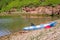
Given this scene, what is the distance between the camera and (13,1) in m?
112

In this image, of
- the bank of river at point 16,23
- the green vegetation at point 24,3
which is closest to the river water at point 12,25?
the bank of river at point 16,23

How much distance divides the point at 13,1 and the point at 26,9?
25620mm

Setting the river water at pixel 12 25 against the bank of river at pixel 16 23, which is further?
the bank of river at pixel 16 23

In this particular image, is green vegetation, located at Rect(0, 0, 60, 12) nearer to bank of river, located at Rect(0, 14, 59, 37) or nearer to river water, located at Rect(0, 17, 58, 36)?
bank of river, located at Rect(0, 14, 59, 37)

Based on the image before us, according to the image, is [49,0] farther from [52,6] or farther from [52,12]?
[52,12]

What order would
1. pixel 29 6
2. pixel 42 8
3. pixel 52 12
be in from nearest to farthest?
pixel 52 12
pixel 42 8
pixel 29 6

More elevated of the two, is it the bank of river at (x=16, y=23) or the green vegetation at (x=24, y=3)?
the bank of river at (x=16, y=23)

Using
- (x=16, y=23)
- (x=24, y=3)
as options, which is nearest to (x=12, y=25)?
(x=16, y=23)

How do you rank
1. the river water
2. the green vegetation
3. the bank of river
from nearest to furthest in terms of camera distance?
the river water
the bank of river
the green vegetation

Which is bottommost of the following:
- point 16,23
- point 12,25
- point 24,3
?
point 24,3

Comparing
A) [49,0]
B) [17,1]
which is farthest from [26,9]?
[17,1]

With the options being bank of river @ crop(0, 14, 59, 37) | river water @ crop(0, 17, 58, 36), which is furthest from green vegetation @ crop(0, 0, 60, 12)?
river water @ crop(0, 17, 58, 36)

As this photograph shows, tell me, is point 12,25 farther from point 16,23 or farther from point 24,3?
point 24,3

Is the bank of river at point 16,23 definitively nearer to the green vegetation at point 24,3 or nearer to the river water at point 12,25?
the river water at point 12,25
